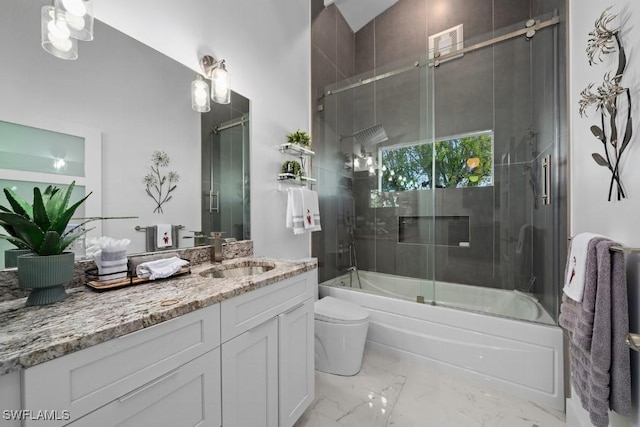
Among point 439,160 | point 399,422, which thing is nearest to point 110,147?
point 399,422

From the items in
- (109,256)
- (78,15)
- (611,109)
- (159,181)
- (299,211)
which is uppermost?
(78,15)

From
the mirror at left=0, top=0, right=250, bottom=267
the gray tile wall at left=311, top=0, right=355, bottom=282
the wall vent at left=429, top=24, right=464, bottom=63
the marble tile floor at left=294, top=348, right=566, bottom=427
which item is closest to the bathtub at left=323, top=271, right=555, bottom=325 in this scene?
the gray tile wall at left=311, top=0, right=355, bottom=282

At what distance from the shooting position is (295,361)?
1.33 metres

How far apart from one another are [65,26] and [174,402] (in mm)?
1453

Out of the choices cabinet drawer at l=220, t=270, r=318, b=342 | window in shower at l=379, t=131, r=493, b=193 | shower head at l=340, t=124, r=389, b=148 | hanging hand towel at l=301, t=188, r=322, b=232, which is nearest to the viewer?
cabinet drawer at l=220, t=270, r=318, b=342

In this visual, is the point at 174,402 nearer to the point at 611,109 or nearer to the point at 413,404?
the point at 413,404

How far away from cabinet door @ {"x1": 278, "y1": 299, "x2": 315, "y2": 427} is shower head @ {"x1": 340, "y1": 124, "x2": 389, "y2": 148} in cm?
211

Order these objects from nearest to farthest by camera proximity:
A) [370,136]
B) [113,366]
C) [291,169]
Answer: [113,366]
[291,169]
[370,136]

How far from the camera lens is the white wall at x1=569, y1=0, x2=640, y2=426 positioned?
868 mm

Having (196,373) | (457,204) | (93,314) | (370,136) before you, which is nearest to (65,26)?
(93,314)

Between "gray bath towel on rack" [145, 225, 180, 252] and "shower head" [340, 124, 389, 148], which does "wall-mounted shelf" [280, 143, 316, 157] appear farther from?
"gray bath towel on rack" [145, 225, 180, 252]

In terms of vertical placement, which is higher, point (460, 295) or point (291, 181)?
point (291, 181)

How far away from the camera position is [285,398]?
126cm

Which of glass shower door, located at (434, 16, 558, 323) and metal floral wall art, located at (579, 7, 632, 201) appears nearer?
metal floral wall art, located at (579, 7, 632, 201)
